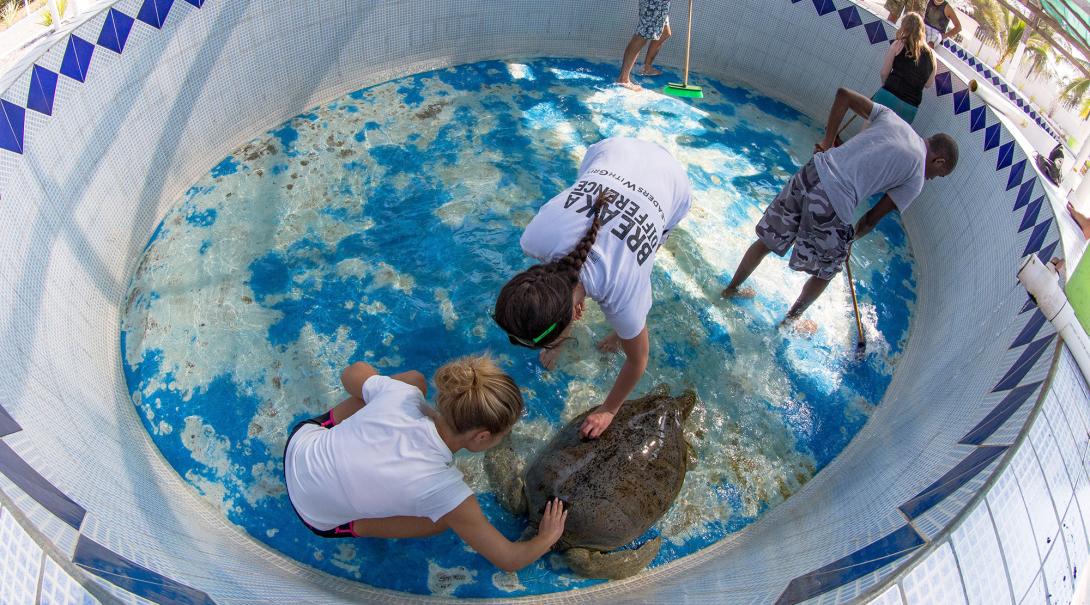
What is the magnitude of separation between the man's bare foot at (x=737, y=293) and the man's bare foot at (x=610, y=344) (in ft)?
2.92

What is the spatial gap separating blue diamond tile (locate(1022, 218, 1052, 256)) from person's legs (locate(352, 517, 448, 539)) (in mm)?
3400

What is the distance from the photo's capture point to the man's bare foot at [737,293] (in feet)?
13.5

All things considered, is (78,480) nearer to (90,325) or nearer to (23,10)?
(90,325)

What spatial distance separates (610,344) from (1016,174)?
8.97ft

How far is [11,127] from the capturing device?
10.2 feet

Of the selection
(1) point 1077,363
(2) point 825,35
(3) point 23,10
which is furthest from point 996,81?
(3) point 23,10

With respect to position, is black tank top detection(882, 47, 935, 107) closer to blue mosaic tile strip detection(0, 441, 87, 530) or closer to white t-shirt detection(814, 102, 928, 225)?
white t-shirt detection(814, 102, 928, 225)

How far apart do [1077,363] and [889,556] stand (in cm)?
110

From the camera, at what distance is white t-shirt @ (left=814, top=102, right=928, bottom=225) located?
3.17m

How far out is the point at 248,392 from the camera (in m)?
3.41

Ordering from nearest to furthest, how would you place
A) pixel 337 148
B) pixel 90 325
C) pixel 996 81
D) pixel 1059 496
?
pixel 1059 496 → pixel 90 325 → pixel 337 148 → pixel 996 81

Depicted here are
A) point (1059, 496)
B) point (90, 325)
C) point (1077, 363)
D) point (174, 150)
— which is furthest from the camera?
point (174, 150)

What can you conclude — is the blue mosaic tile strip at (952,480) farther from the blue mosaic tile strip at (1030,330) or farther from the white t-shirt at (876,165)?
the white t-shirt at (876,165)

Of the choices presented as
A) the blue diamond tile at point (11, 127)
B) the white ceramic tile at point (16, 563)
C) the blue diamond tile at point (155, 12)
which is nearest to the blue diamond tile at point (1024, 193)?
the white ceramic tile at point (16, 563)
